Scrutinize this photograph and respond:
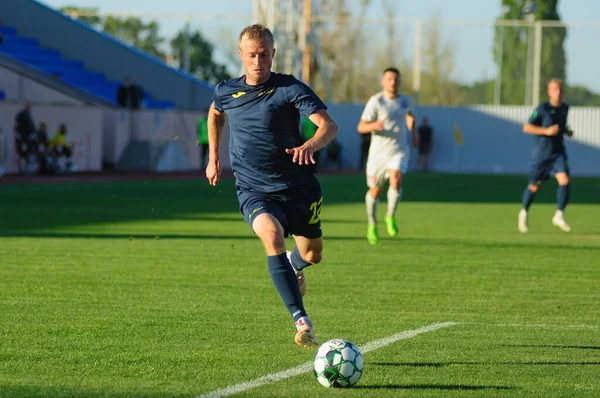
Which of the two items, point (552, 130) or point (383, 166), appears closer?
point (383, 166)

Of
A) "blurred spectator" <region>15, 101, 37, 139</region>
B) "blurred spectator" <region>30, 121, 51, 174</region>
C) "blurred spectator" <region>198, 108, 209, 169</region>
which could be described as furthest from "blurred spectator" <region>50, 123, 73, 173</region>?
"blurred spectator" <region>198, 108, 209, 169</region>

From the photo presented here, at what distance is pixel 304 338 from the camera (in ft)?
23.0

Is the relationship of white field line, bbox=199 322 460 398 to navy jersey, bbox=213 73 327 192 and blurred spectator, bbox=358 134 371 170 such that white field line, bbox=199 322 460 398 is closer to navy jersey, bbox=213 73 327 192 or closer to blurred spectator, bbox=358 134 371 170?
navy jersey, bbox=213 73 327 192

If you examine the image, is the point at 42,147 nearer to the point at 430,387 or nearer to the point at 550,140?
the point at 550,140

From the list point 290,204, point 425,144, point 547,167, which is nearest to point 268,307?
point 290,204

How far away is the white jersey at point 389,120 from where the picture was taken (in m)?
16.3

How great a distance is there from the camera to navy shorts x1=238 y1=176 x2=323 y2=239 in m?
7.79

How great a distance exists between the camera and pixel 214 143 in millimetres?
8383

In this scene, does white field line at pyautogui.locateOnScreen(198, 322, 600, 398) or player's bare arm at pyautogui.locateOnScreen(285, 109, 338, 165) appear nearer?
white field line at pyautogui.locateOnScreen(198, 322, 600, 398)

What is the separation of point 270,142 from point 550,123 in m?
11.3

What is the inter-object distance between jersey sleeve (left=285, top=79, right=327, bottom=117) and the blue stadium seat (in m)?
31.6

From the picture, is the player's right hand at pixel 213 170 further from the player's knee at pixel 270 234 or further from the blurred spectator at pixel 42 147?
the blurred spectator at pixel 42 147

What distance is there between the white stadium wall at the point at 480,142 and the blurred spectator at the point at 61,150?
641 inches

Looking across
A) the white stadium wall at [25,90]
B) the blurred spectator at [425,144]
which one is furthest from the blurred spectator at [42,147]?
the blurred spectator at [425,144]
